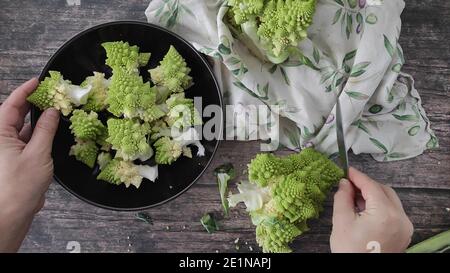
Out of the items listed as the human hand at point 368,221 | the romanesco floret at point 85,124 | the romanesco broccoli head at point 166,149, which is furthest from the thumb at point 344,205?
the romanesco floret at point 85,124

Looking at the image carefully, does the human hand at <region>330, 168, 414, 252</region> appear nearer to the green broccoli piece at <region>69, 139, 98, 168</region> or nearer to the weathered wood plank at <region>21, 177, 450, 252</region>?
the weathered wood plank at <region>21, 177, 450, 252</region>

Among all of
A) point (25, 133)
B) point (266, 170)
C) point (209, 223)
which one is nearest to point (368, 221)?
point (266, 170)

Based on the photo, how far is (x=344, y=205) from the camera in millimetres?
618

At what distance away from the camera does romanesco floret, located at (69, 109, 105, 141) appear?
0.63 metres

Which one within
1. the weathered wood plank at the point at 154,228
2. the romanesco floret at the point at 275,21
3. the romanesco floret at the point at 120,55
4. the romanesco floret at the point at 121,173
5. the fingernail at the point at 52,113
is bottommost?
the weathered wood plank at the point at 154,228

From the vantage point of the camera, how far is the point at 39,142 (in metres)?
0.61

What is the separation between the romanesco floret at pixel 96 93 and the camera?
66cm

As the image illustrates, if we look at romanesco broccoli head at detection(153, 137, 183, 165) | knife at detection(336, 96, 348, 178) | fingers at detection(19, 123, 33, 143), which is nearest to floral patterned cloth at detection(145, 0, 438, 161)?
knife at detection(336, 96, 348, 178)

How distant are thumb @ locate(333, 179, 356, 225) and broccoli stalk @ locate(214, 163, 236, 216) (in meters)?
0.17

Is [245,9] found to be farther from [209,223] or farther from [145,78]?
[209,223]

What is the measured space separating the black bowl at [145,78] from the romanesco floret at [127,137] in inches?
2.6

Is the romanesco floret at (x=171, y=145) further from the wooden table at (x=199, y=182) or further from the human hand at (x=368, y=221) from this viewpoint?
the human hand at (x=368, y=221)

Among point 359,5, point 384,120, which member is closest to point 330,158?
point 384,120
